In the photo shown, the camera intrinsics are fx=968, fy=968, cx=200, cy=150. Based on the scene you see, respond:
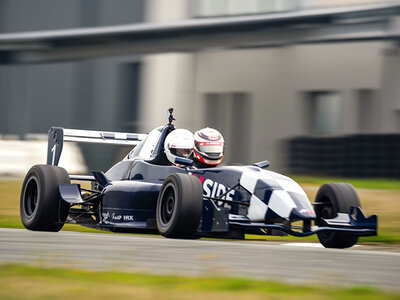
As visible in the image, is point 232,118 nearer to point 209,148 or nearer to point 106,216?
point 106,216

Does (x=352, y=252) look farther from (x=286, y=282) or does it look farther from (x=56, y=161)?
(x=56, y=161)

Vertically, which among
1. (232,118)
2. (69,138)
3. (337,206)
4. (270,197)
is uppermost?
(232,118)

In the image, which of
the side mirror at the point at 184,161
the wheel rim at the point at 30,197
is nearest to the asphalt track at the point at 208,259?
the side mirror at the point at 184,161

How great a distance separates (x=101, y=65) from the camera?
3388 cm

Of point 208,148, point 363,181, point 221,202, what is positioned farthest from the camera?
point 363,181

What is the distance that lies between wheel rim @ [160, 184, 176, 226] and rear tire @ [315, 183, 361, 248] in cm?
167

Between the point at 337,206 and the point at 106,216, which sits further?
the point at 106,216

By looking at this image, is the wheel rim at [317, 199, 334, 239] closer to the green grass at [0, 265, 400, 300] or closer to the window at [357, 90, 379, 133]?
the green grass at [0, 265, 400, 300]

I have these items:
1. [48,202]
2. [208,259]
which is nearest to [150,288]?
[208,259]

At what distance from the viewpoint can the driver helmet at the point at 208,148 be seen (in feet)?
35.6

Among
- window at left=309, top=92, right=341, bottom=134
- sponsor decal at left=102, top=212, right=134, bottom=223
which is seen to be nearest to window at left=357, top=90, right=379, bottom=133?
window at left=309, top=92, right=341, bottom=134

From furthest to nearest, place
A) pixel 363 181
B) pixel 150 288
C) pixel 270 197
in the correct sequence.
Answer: pixel 363 181 → pixel 270 197 → pixel 150 288

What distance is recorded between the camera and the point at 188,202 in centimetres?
948

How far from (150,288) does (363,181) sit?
53.2 feet
